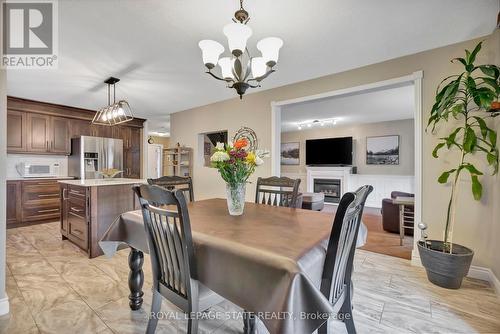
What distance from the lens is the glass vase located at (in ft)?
5.30

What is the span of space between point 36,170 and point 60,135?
83 cm

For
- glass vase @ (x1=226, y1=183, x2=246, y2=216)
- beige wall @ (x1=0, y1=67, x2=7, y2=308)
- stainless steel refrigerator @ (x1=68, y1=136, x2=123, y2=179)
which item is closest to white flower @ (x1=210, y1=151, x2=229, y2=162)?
glass vase @ (x1=226, y1=183, x2=246, y2=216)

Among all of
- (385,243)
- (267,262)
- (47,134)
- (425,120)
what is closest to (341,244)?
(267,262)

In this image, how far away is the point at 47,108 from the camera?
4672mm

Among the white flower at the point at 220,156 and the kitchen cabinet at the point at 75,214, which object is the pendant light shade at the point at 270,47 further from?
the kitchen cabinet at the point at 75,214

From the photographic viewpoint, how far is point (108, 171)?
3.54 metres

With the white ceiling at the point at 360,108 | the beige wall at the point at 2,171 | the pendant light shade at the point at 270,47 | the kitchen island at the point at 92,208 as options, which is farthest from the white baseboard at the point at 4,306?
the white ceiling at the point at 360,108

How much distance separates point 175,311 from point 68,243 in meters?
2.51

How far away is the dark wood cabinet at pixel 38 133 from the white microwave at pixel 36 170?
0.32m

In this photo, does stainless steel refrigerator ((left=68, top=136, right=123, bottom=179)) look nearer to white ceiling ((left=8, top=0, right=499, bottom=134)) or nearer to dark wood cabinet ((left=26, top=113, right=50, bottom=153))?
dark wood cabinet ((left=26, top=113, right=50, bottom=153))

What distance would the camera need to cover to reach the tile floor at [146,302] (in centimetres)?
163

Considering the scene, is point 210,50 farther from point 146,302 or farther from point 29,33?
point 146,302

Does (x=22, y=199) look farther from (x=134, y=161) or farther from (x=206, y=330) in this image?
(x=206, y=330)

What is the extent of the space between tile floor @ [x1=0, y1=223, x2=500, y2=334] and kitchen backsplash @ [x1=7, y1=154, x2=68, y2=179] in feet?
8.76
